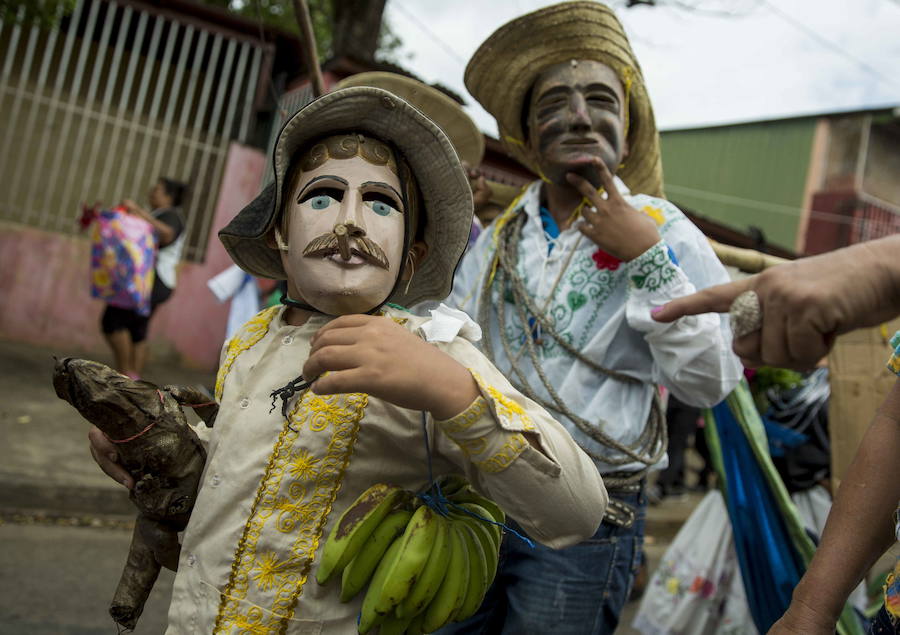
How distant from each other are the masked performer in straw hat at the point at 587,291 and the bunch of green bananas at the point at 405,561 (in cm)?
53

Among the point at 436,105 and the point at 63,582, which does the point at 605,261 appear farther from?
the point at 63,582

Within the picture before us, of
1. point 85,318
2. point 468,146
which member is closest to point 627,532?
point 468,146

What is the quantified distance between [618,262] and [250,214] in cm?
102

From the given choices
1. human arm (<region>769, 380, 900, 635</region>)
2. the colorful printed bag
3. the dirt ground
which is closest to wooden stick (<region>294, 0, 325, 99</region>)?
human arm (<region>769, 380, 900, 635</region>)

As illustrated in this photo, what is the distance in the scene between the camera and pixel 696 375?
2092 millimetres

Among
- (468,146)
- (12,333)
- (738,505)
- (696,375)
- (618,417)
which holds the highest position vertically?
(468,146)

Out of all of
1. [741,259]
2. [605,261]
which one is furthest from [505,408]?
[741,259]

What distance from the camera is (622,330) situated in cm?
218

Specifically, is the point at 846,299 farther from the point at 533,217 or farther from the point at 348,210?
the point at 533,217

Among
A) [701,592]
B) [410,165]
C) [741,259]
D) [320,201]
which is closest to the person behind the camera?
[320,201]

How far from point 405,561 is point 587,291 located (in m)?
1.08

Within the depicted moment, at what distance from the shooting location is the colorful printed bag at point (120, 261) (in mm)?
6082

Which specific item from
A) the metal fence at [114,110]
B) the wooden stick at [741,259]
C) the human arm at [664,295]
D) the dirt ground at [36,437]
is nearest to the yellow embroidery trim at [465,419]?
the human arm at [664,295]

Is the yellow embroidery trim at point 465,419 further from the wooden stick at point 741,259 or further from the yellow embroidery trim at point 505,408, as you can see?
the wooden stick at point 741,259
